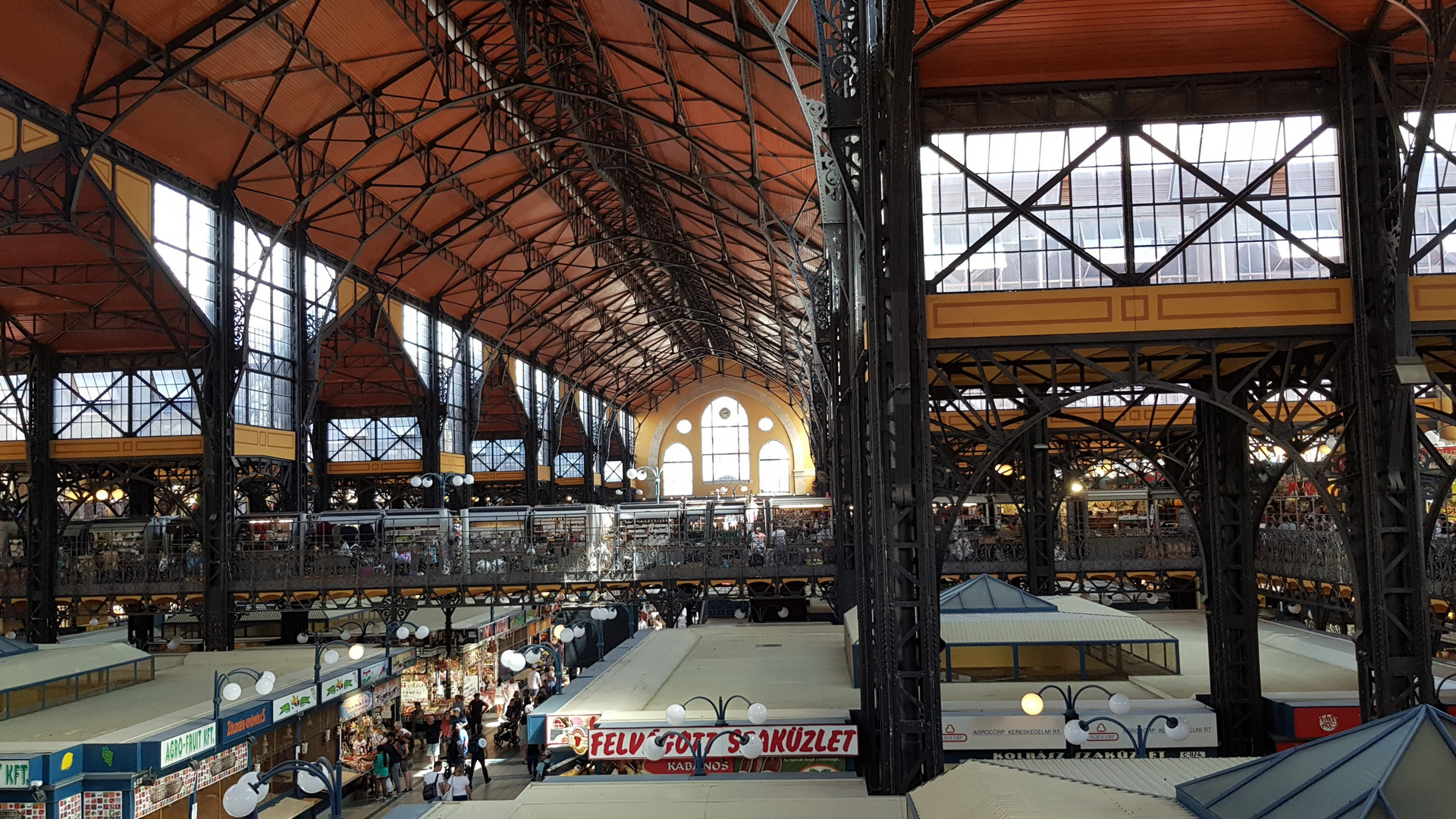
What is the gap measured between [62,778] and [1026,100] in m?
16.3

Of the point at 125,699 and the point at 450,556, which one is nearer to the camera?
the point at 125,699

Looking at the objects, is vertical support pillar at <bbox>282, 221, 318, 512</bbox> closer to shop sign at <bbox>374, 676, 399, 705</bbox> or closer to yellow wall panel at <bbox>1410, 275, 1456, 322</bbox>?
shop sign at <bbox>374, 676, 399, 705</bbox>

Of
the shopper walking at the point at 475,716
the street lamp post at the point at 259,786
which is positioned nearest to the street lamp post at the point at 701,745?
the street lamp post at the point at 259,786

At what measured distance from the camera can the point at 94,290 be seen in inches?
1132

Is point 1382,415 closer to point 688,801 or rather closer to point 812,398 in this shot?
point 688,801

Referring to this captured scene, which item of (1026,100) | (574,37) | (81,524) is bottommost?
(81,524)

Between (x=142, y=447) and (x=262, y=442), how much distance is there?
11.1 feet

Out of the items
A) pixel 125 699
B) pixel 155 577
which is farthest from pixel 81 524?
pixel 125 699

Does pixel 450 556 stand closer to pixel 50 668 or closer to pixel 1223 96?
pixel 50 668

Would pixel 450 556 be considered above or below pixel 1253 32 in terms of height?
below

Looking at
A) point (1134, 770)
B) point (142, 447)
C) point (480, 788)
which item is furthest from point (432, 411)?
point (1134, 770)

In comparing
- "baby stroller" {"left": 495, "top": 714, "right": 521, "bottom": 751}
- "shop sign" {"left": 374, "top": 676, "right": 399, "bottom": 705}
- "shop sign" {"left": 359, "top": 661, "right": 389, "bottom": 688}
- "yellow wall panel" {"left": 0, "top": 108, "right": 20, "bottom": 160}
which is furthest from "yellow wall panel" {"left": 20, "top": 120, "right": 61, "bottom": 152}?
"baby stroller" {"left": 495, "top": 714, "right": 521, "bottom": 751}

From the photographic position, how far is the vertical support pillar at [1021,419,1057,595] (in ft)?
97.7

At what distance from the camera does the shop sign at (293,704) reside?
1928 centimetres
